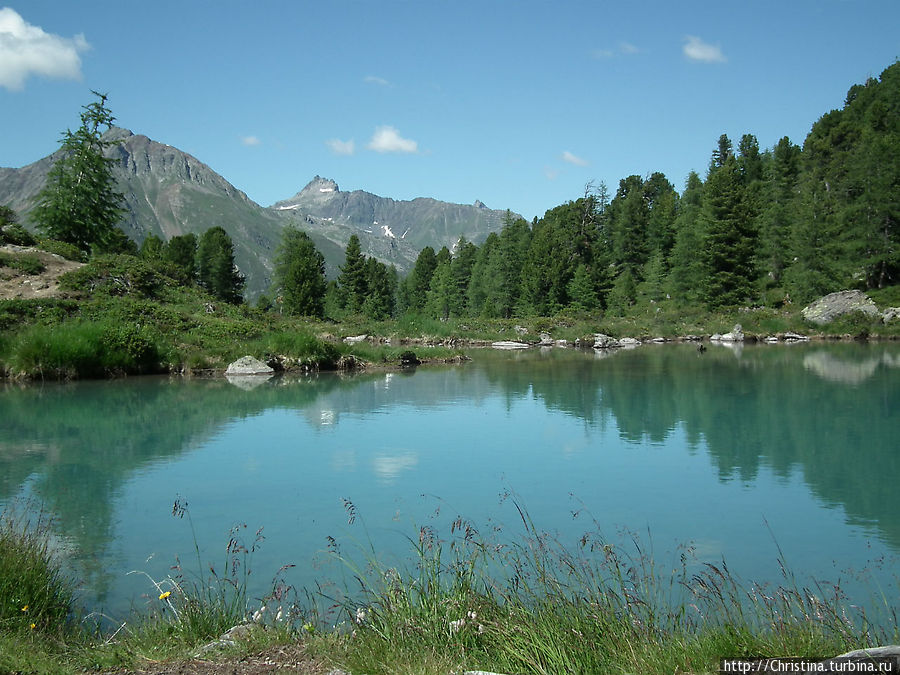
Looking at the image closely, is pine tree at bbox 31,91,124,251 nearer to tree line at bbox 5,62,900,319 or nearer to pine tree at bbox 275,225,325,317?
tree line at bbox 5,62,900,319

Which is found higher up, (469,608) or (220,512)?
(469,608)

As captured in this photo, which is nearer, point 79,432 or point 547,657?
point 547,657

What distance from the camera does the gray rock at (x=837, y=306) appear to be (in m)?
47.2

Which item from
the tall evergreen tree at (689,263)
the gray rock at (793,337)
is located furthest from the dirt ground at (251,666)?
the tall evergreen tree at (689,263)

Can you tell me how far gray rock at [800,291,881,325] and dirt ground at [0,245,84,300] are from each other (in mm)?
47097

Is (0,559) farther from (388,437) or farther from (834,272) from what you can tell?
(834,272)

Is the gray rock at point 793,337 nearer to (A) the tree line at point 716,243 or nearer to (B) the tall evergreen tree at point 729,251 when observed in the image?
(A) the tree line at point 716,243

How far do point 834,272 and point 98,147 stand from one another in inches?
2016

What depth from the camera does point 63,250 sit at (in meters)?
31.6

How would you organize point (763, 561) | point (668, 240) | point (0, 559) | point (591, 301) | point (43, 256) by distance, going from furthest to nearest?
point (668, 240)
point (591, 301)
point (43, 256)
point (763, 561)
point (0, 559)

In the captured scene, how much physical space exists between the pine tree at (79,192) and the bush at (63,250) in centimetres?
381

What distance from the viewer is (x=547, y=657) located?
399cm

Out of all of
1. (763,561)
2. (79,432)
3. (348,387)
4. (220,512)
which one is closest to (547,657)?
(763,561)

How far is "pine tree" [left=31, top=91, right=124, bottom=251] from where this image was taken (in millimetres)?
35844
